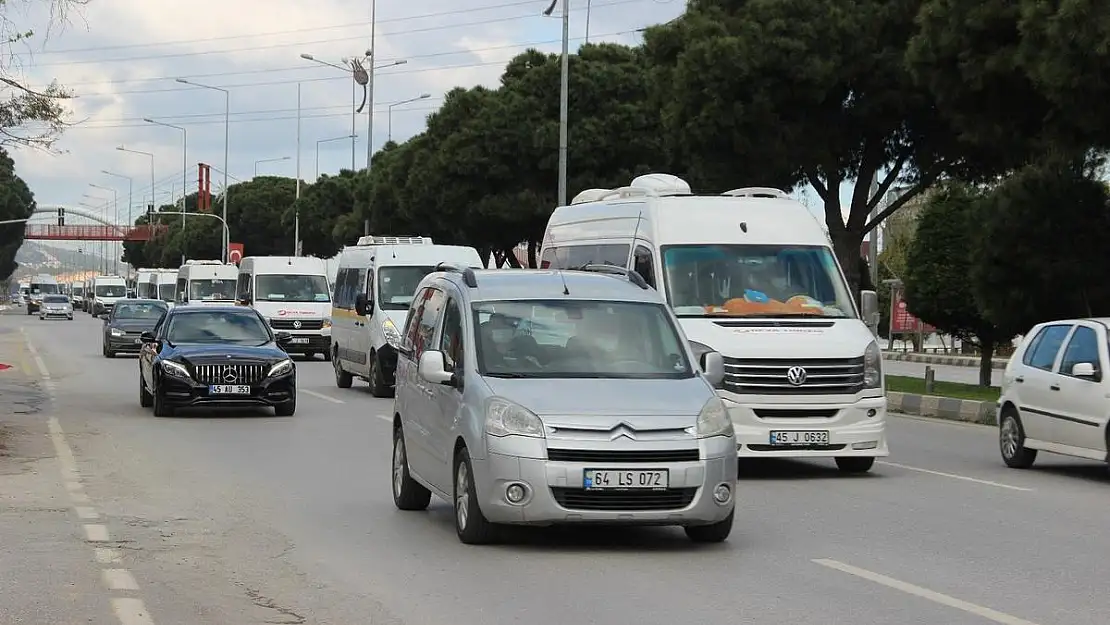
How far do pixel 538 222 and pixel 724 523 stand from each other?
50.7m

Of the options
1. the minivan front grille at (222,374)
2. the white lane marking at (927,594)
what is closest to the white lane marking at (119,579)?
the white lane marking at (927,594)

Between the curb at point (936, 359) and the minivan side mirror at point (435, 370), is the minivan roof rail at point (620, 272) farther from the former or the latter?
the curb at point (936, 359)

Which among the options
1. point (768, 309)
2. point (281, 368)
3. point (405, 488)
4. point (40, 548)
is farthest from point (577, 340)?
point (281, 368)

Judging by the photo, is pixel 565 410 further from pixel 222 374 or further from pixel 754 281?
pixel 222 374

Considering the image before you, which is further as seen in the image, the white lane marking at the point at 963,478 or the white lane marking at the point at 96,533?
the white lane marking at the point at 963,478

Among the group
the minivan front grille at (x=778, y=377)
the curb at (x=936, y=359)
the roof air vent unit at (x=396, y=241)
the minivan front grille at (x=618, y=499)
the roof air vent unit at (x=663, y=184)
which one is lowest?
the curb at (x=936, y=359)

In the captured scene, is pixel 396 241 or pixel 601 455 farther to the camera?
pixel 396 241

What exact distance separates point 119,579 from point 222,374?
13349 mm

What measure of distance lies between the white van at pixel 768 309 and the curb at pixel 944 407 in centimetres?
767

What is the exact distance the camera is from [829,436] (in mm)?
16188

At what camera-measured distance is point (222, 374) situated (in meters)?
23.2

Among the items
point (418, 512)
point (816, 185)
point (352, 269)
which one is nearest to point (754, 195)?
point (418, 512)

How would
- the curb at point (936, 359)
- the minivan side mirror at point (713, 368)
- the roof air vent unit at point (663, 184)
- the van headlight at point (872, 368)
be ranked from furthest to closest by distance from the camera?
the curb at point (936, 359) < the roof air vent unit at point (663, 184) < the van headlight at point (872, 368) < the minivan side mirror at point (713, 368)

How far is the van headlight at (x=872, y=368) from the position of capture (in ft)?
53.7
